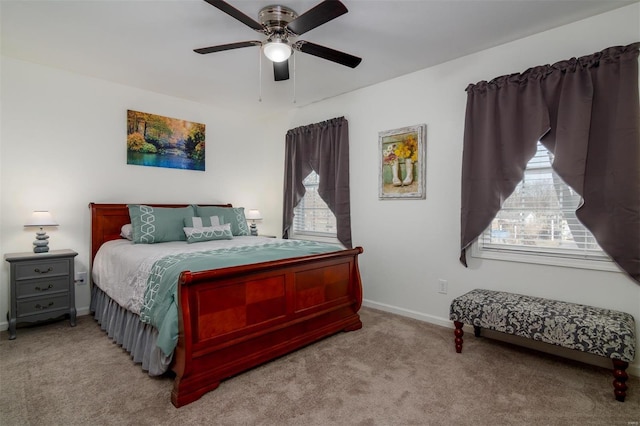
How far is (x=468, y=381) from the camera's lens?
219 centimetres

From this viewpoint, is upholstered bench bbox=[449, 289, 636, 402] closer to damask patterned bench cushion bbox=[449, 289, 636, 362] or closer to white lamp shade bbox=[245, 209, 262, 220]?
damask patterned bench cushion bbox=[449, 289, 636, 362]

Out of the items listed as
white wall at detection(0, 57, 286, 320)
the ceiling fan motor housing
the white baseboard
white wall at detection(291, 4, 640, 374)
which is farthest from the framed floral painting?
white wall at detection(0, 57, 286, 320)

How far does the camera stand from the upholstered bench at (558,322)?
6.41 ft

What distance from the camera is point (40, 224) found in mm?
3076

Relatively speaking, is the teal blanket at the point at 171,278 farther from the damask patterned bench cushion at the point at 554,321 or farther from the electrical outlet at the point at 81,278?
the electrical outlet at the point at 81,278

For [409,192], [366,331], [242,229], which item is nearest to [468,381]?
[366,331]

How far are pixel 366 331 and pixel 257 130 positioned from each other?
11.4 feet

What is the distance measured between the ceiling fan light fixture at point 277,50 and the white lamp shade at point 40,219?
2638 mm

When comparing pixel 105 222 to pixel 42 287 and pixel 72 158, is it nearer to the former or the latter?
pixel 72 158

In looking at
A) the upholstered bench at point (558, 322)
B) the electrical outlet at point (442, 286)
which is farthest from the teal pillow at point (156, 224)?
the upholstered bench at point (558, 322)

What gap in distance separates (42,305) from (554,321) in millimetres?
4131

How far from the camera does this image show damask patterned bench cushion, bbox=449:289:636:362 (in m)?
1.97

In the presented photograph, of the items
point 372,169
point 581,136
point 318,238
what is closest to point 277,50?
point 372,169

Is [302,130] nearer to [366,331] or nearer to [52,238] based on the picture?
[366,331]
